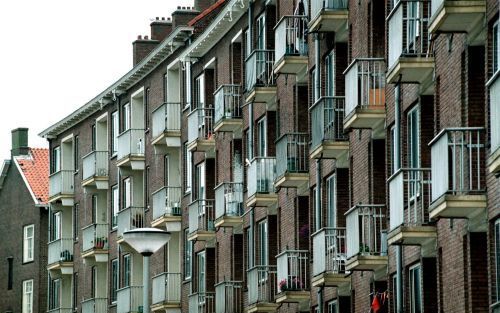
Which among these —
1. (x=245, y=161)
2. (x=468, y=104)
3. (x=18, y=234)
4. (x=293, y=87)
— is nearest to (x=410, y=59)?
(x=468, y=104)

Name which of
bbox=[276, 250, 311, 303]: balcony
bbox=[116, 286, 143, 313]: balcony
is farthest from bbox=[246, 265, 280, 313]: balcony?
bbox=[116, 286, 143, 313]: balcony

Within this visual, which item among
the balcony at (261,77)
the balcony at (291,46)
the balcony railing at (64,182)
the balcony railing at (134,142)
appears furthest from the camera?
the balcony railing at (64,182)

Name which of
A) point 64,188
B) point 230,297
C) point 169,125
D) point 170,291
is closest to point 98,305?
point 64,188

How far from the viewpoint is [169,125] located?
66.6 m

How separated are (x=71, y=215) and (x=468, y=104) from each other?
49807mm

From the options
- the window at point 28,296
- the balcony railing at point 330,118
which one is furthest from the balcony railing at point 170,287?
the window at point 28,296

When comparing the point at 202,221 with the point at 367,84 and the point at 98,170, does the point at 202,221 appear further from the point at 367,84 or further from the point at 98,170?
the point at 367,84

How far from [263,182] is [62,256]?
94.8 feet

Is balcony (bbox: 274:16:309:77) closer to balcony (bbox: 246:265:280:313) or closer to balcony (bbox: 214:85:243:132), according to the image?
balcony (bbox: 246:265:280:313)

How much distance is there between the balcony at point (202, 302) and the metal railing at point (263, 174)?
869 centimetres

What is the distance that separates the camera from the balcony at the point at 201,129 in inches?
2422

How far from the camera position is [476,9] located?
33.3 metres

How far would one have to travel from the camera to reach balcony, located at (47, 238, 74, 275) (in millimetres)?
80062

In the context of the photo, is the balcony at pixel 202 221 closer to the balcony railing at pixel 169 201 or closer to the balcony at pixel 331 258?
the balcony railing at pixel 169 201
